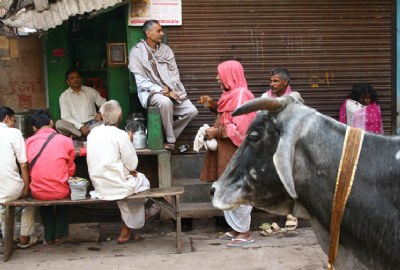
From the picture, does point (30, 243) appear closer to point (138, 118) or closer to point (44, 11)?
point (138, 118)

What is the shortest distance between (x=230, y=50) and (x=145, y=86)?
4.13 ft

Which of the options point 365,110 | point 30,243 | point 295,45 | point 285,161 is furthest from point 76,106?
point 285,161

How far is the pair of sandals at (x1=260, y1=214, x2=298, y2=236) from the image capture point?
21.2 ft

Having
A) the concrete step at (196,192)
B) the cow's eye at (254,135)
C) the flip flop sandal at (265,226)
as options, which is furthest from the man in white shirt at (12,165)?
the cow's eye at (254,135)

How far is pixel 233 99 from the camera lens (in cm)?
602

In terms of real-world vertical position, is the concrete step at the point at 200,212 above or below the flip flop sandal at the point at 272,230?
above

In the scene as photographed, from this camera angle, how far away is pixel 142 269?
217 inches

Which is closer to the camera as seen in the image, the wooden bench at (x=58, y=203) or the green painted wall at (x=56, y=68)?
the wooden bench at (x=58, y=203)

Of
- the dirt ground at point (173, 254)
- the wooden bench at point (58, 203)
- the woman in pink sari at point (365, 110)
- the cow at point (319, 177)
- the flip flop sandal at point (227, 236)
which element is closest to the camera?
the cow at point (319, 177)

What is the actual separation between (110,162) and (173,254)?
1125 mm

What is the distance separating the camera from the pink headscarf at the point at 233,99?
5969 mm

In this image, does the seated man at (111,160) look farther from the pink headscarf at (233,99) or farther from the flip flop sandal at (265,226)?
the flip flop sandal at (265,226)

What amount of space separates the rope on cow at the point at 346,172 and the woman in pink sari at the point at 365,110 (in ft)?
15.4

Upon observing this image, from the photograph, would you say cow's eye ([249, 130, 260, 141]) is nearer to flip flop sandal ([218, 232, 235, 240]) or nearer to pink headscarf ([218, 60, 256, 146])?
pink headscarf ([218, 60, 256, 146])
